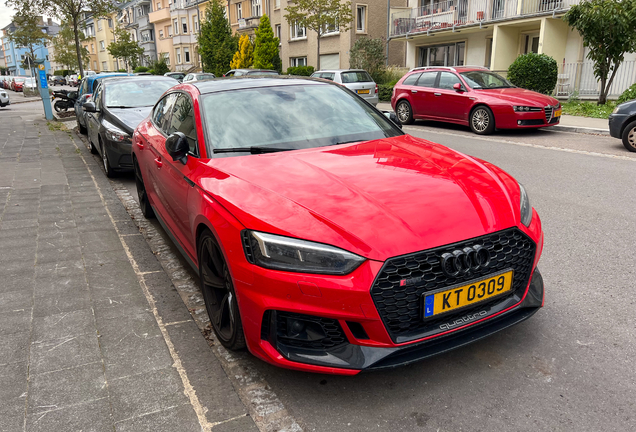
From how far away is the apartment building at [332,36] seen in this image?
3284 centimetres

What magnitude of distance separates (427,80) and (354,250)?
41.6ft

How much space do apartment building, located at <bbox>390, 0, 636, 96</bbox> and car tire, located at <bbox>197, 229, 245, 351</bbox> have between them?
834 inches

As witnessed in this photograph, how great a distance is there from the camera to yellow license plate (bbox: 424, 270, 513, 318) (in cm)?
242

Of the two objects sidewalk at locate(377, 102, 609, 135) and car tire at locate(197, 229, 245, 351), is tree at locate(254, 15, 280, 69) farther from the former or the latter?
car tire at locate(197, 229, 245, 351)

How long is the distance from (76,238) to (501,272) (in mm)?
4296

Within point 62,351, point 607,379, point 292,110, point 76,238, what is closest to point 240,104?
point 292,110

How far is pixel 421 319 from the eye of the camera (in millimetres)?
2424

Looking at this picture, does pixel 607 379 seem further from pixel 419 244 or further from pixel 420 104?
pixel 420 104

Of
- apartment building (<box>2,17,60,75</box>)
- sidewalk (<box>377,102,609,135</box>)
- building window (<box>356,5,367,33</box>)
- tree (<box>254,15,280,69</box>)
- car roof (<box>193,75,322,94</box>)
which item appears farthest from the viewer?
apartment building (<box>2,17,60,75</box>)

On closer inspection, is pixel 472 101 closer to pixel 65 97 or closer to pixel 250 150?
pixel 250 150

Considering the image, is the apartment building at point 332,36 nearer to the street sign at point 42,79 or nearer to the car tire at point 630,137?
the street sign at point 42,79

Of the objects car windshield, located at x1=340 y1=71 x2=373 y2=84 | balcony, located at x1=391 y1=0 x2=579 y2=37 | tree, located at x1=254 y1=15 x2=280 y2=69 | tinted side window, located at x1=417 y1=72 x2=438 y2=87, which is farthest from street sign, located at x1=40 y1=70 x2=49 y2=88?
tree, located at x1=254 y1=15 x2=280 y2=69

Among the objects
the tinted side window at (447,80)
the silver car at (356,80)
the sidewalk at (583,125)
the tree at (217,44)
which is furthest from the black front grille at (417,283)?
the tree at (217,44)

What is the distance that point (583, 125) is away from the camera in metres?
12.7
